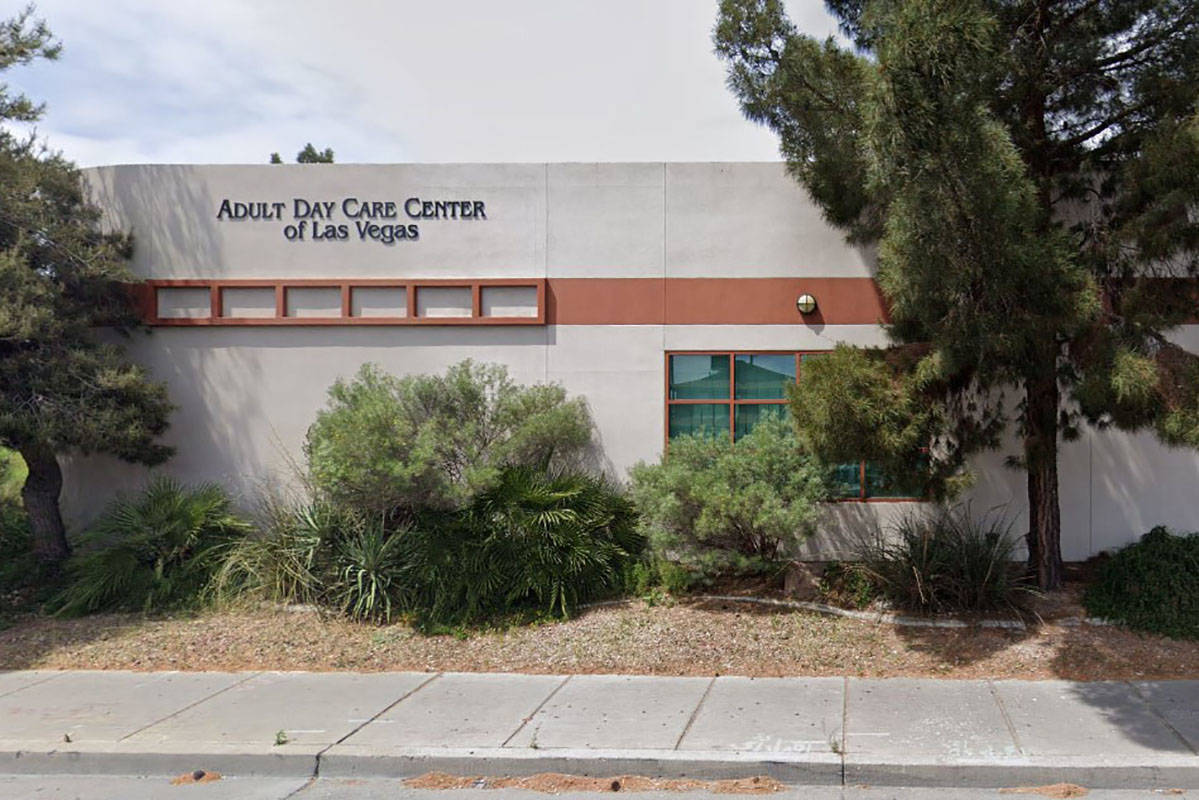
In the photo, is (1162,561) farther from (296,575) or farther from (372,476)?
(296,575)

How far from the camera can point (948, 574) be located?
32.4 ft

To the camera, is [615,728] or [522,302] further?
[522,302]

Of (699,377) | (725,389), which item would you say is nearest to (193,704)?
(699,377)

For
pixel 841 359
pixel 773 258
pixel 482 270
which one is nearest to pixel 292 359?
pixel 482 270

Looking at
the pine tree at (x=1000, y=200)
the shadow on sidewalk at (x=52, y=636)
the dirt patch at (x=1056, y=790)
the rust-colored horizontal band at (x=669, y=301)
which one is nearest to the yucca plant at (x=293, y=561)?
the shadow on sidewalk at (x=52, y=636)

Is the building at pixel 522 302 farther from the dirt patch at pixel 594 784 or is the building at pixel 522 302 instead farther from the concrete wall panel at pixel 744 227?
the dirt patch at pixel 594 784

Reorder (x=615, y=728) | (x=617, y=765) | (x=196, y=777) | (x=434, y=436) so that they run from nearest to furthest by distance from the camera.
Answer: (x=617, y=765) < (x=196, y=777) < (x=615, y=728) < (x=434, y=436)

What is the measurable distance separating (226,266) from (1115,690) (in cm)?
1063

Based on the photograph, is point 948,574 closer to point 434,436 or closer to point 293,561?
point 434,436

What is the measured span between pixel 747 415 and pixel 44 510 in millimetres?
8382

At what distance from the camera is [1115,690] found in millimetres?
8039

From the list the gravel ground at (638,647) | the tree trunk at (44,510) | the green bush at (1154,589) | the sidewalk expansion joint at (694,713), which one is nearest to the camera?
the sidewalk expansion joint at (694,713)

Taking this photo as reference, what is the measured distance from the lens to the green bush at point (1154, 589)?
9.45 meters

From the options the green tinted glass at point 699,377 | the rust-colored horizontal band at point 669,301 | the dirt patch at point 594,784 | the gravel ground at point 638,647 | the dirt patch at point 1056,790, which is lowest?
the dirt patch at point 594,784
